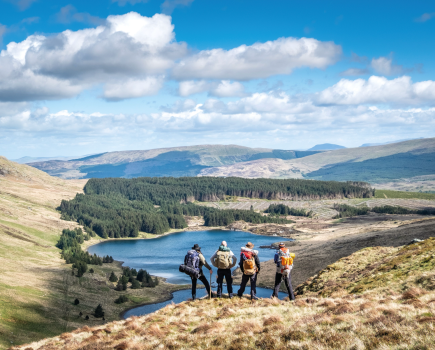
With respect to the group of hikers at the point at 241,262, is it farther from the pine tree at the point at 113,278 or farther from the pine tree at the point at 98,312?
the pine tree at the point at 113,278

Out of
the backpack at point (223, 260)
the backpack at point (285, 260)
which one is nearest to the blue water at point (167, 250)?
the backpack at point (223, 260)

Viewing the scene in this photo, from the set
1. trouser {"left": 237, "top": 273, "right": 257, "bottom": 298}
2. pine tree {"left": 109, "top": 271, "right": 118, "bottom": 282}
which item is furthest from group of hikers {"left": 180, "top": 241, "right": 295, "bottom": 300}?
pine tree {"left": 109, "top": 271, "right": 118, "bottom": 282}

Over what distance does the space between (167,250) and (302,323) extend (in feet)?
493

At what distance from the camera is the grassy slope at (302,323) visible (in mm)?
14773

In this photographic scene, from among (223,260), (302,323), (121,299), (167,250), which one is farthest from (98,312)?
(167,250)

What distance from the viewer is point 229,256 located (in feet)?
85.3

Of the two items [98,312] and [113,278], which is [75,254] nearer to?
[113,278]

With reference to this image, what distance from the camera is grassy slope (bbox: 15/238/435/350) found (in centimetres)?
1477

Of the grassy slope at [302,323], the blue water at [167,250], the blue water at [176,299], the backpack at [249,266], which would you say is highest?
the backpack at [249,266]

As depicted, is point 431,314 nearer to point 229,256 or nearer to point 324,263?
point 229,256

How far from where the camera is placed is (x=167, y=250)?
536 ft

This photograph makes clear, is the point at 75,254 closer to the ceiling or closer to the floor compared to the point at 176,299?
closer to the ceiling

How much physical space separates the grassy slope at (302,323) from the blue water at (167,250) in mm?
85808

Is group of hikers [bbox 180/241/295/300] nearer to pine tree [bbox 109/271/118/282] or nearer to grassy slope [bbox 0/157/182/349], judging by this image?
grassy slope [bbox 0/157/182/349]
